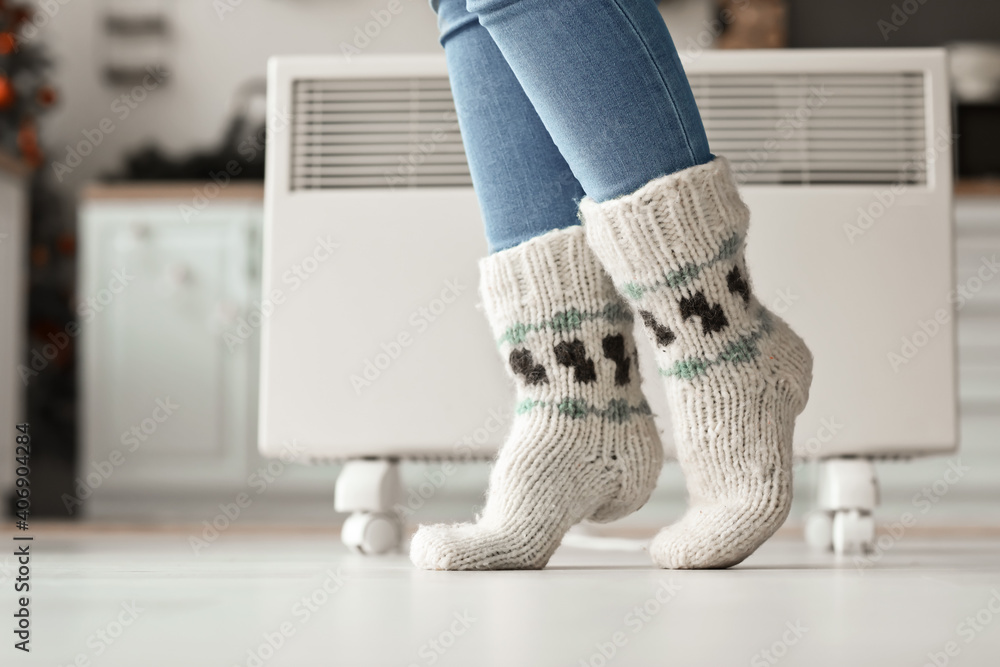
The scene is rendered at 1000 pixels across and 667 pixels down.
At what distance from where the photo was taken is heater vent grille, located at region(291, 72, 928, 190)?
111cm

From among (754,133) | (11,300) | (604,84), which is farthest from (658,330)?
(11,300)

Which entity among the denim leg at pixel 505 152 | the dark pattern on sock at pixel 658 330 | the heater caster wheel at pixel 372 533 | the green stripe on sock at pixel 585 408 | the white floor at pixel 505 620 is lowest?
the heater caster wheel at pixel 372 533

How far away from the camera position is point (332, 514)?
232 centimetres

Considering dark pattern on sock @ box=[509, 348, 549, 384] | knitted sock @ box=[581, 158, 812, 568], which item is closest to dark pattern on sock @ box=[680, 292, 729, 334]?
knitted sock @ box=[581, 158, 812, 568]

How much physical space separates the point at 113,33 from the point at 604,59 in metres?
2.79

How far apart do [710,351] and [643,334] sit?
1.38ft

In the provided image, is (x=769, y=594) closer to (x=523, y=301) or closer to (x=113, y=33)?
(x=523, y=301)

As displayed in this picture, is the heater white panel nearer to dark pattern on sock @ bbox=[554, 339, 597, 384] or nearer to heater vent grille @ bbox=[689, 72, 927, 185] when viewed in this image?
heater vent grille @ bbox=[689, 72, 927, 185]

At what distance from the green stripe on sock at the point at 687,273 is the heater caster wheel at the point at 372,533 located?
1.61 ft

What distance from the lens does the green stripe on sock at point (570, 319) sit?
67cm

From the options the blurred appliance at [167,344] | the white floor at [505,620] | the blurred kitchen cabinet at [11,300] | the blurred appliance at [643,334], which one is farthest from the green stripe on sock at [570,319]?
the blurred kitchen cabinet at [11,300]

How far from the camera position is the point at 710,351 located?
0.62 m

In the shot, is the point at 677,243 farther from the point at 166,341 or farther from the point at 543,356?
the point at 166,341

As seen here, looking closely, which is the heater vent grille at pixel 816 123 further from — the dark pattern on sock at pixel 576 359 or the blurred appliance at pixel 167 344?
the blurred appliance at pixel 167 344
